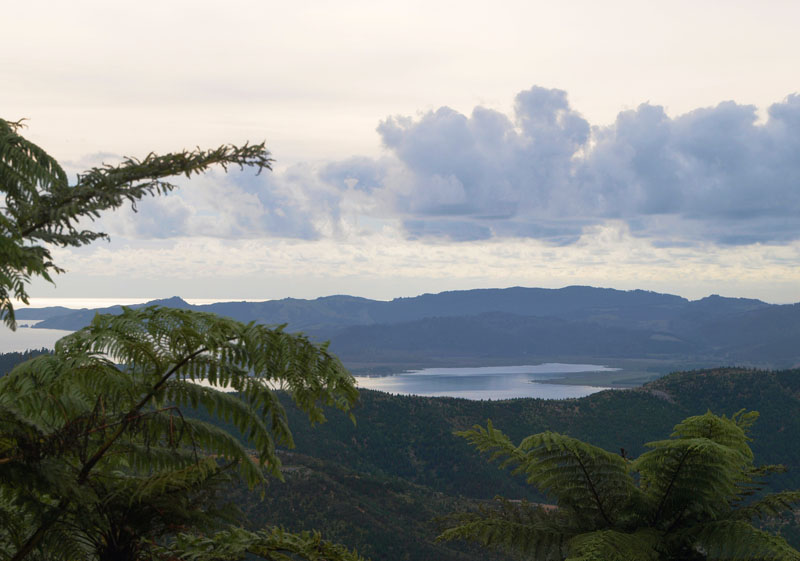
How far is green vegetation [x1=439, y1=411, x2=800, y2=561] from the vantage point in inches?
278

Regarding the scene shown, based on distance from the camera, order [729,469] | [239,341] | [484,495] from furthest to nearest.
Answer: [484,495] < [729,469] < [239,341]

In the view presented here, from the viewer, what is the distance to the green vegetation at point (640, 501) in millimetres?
7062

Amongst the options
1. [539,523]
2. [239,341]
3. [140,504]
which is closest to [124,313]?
[239,341]

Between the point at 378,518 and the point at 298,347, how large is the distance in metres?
38.2

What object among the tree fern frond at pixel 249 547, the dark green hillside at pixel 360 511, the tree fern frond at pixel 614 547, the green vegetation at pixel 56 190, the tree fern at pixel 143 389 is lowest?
the dark green hillside at pixel 360 511

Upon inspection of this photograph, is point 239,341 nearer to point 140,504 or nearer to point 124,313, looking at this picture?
point 124,313

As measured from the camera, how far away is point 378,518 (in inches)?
1624

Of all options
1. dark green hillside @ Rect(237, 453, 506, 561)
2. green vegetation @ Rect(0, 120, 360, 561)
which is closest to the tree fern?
green vegetation @ Rect(0, 120, 360, 561)

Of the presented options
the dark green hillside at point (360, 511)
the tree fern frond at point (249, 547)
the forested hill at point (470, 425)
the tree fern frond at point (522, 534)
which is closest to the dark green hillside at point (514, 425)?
the forested hill at point (470, 425)

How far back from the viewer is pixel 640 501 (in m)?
7.69

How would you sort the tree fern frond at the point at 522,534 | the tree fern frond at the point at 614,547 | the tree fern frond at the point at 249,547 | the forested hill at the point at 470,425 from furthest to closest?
the forested hill at the point at 470,425 < the tree fern frond at the point at 522,534 < the tree fern frond at the point at 614,547 < the tree fern frond at the point at 249,547

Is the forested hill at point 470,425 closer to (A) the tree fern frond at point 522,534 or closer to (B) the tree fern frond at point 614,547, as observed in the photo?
(A) the tree fern frond at point 522,534

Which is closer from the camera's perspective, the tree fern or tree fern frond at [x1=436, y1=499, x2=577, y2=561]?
the tree fern

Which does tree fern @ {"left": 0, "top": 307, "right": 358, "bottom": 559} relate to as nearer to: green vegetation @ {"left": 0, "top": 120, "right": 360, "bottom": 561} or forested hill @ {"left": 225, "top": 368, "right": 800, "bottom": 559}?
green vegetation @ {"left": 0, "top": 120, "right": 360, "bottom": 561}
